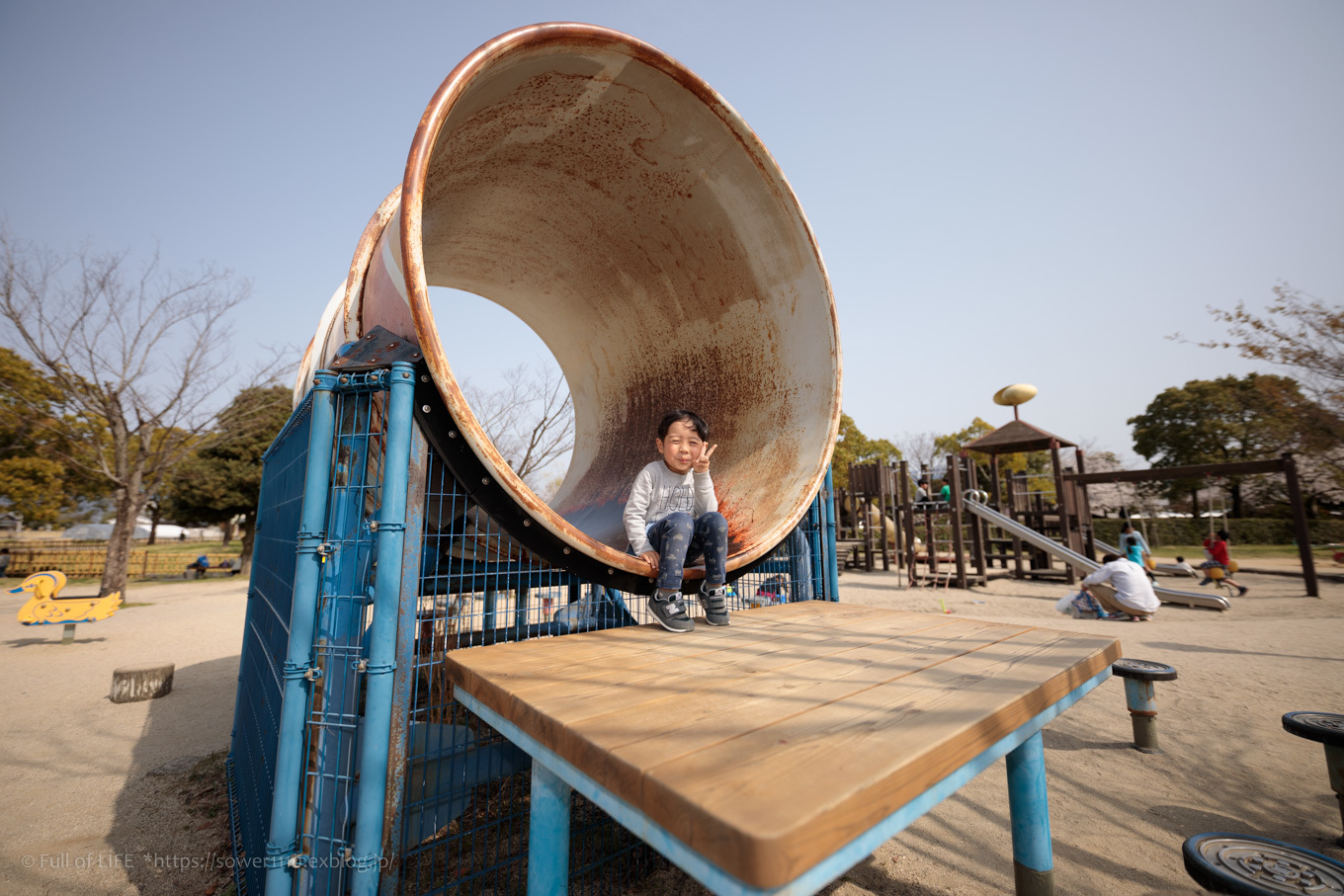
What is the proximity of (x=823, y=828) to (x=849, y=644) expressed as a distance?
1.13m

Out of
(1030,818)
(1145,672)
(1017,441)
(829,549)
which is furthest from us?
(1017,441)

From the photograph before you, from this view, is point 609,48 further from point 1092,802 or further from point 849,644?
point 1092,802

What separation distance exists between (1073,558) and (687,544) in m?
10.7

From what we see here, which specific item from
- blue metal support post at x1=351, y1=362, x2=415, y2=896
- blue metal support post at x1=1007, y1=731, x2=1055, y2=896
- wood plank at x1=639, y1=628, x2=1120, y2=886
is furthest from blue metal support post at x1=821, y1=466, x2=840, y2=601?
blue metal support post at x1=351, y1=362, x2=415, y2=896

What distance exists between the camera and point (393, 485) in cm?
162

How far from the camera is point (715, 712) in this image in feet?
3.96

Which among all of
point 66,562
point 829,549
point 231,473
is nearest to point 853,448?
point 231,473

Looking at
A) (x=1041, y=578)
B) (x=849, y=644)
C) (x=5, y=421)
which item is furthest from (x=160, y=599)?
(x=1041, y=578)

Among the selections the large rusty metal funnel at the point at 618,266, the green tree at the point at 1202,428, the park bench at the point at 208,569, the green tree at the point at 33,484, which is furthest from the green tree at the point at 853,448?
the green tree at the point at 33,484

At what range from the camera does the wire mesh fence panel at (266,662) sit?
195 cm

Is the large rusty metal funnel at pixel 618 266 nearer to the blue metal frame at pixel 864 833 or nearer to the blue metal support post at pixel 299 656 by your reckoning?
the blue metal support post at pixel 299 656

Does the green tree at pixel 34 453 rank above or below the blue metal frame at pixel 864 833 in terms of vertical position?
above

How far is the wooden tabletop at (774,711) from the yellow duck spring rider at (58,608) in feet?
27.0

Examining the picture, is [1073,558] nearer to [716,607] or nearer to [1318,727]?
[1318,727]
